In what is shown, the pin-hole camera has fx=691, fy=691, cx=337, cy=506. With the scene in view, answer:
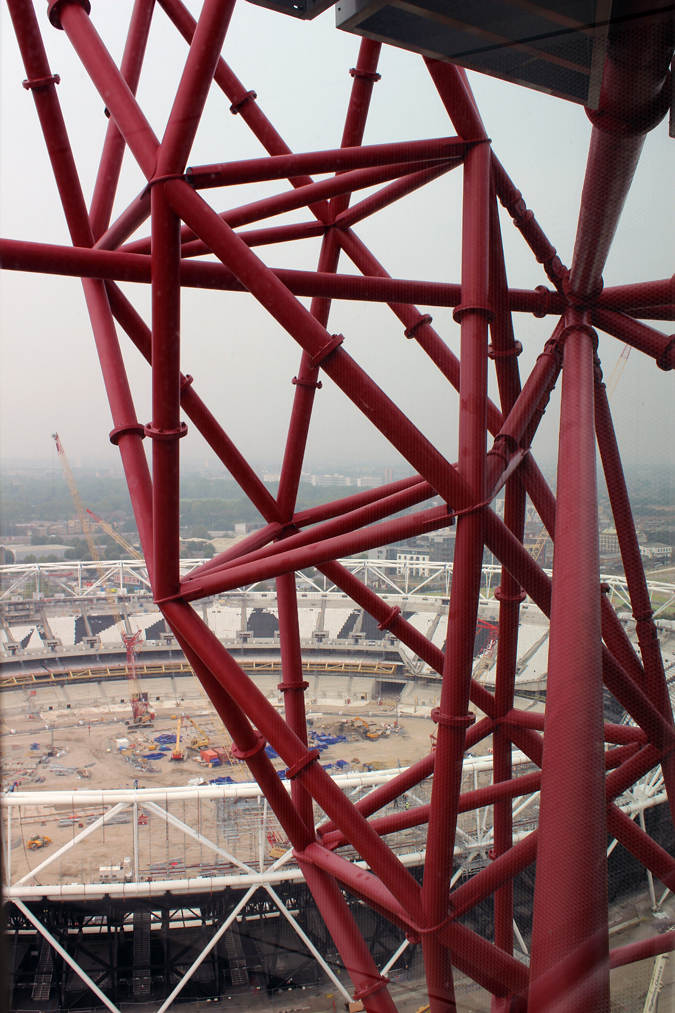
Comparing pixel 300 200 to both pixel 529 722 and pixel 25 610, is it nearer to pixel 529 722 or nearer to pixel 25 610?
pixel 529 722

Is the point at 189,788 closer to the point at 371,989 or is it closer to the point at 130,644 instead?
Result: the point at 371,989

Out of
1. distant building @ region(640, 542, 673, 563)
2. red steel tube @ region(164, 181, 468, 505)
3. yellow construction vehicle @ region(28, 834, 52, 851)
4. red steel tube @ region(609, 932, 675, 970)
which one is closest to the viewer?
red steel tube @ region(164, 181, 468, 505)

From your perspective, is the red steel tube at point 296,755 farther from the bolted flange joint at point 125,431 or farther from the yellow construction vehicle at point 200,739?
the yellow construction vehicle at point 200,739

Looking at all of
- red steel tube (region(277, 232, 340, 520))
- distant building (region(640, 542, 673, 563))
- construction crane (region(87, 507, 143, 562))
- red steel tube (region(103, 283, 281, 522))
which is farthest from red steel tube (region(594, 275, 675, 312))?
construction crane (region(87, 507, 143, 562))

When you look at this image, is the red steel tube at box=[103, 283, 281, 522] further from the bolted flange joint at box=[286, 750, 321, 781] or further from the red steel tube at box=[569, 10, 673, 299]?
the red steel tube at box=[569, 10, 673, 299]

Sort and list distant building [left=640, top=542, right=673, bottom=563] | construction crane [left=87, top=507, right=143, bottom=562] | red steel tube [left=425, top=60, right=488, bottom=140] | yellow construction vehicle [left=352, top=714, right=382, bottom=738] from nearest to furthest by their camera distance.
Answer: red steel tube [left=425, top=60, right=488, bottom=140] → distant building [left=640, top=542, right=673, bottom=563] → yellow construction vehicle [left=352, top=714, right=382, bottom=738] → construction crane [left=87, top=507, right=143, bottom=562]

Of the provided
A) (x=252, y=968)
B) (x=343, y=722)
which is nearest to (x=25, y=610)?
(x=343, y=722)

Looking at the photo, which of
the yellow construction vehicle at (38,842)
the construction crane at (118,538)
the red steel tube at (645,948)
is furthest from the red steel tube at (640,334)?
the construction crane at (118,538)
